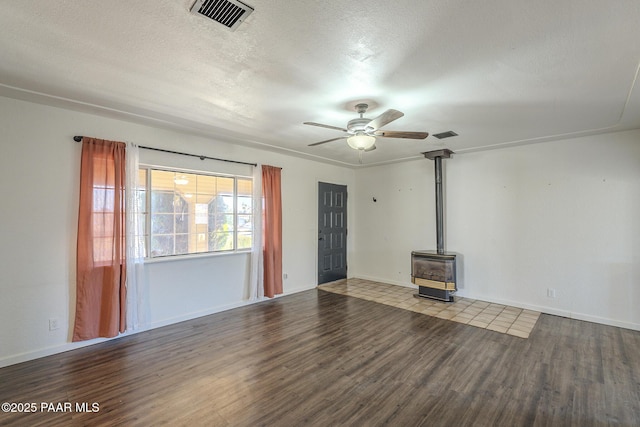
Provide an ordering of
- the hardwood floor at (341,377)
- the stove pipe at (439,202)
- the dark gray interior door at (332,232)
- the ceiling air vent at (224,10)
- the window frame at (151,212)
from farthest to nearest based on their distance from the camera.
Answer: the dark gray interior door at (332,232) < the stove pipe at (439,202) < the window frame at (151,212) < the hardwood floor at (341,377) < the ceiling air vent at (224,10)

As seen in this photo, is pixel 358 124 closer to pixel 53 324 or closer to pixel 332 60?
pixel 332 60

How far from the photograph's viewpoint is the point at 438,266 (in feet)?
16.5

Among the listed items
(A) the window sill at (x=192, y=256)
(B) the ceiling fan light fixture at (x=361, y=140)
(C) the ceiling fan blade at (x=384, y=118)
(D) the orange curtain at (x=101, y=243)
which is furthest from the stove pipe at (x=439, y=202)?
(D) the orange curtain at (x=101, y=243)

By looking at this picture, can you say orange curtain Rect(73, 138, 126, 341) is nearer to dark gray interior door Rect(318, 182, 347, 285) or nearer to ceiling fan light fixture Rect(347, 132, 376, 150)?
ceiling fan light fixture Rect(347, 132, 376, 150)

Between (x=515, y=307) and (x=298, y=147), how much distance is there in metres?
4.32

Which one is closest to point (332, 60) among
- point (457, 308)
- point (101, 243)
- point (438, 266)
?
point (101, 243)

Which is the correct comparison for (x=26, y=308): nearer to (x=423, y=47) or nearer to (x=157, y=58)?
(x=157, y=58)

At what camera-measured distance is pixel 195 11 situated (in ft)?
5.52

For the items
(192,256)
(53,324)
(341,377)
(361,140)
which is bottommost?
(341,377)

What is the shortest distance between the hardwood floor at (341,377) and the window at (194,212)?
113 centimetres

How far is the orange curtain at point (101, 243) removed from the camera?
127 inches

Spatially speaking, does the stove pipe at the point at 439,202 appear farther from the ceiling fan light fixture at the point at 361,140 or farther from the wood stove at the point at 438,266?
the ceiling fan light fixture at the point at 361,140

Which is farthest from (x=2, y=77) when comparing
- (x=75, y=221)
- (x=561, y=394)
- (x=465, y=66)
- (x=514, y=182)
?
(x=514, y=182)

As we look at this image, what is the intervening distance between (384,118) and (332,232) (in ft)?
12.8
